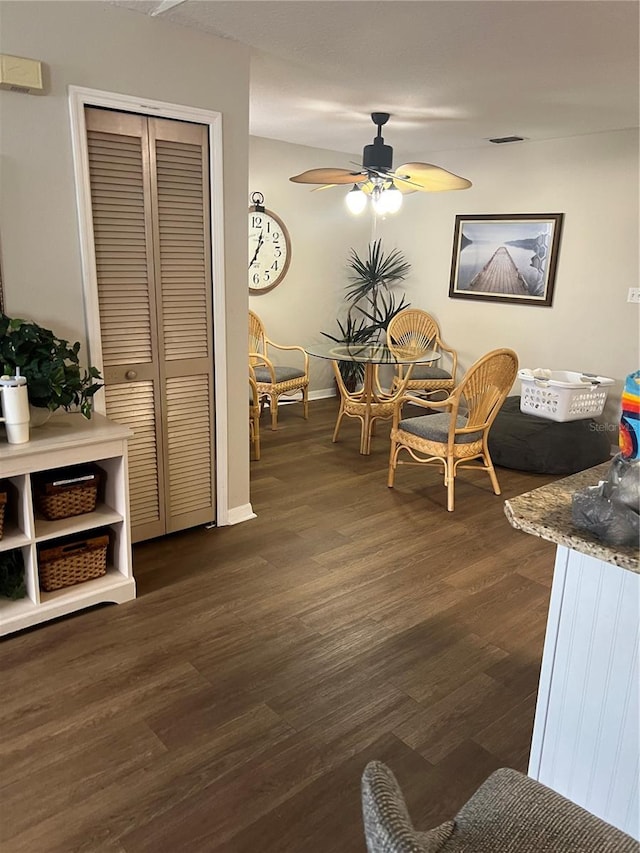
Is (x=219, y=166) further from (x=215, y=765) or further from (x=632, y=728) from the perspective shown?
(x=632, y=728)

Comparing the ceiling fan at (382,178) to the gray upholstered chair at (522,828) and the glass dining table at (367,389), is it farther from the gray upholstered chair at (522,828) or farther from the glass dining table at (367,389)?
the gray upholstered chair at (522,828)

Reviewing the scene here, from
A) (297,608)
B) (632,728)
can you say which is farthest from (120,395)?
(632,728)

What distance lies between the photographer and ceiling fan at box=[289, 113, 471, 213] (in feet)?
12.3

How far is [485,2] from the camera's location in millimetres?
2307

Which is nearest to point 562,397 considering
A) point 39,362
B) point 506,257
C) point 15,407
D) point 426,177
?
point 506,257

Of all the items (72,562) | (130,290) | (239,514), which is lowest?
(239,514)

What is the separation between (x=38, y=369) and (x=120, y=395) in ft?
1.87

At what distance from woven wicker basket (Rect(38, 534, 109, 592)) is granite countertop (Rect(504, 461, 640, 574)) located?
1.84m

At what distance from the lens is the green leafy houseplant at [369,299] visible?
20.6 feet

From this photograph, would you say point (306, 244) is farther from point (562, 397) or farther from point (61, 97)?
point (61, 97)

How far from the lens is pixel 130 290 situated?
287 cm

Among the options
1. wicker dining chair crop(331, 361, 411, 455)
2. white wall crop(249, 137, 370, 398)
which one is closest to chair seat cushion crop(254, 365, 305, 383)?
wicker dining chair crop(331, 361, 411, 455)

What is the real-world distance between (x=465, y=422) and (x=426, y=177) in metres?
1.52

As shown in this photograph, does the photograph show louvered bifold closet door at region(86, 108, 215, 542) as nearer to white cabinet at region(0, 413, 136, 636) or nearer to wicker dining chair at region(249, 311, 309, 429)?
white cabinet at region(0, 413, 136, 636)
